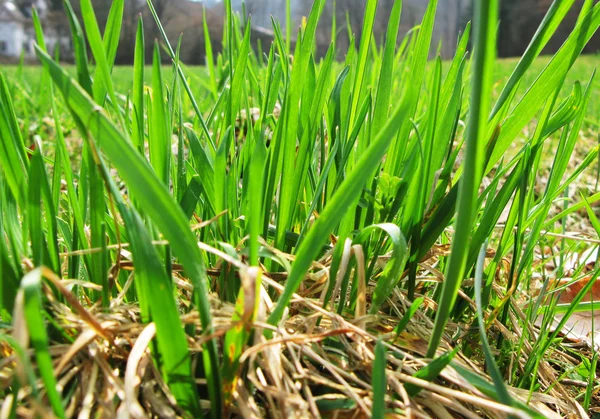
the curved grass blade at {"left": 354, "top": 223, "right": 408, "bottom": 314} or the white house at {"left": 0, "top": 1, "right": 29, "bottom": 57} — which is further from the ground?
the white house at {"left": 0, "top": 1, "right": 29, "bottom": 57}

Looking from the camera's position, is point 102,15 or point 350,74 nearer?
→ point 350,74

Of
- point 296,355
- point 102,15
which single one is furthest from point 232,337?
point 102,15

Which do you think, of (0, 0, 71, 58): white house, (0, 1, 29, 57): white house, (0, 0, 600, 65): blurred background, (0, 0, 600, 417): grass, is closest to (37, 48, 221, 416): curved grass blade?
(0, 0, 600, 417): grass

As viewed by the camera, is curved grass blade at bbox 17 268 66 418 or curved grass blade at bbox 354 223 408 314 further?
curved grass blade at bbox 354 223 408 314

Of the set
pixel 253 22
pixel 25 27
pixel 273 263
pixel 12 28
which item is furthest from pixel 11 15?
pixel 273 263

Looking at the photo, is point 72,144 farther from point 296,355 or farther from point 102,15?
point 102,15

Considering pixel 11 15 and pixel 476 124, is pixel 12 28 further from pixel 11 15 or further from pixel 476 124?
pixel 476 124

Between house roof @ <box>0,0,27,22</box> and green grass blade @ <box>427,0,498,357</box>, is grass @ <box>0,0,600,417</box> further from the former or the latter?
house roof @ <box>0,0,27,22</box>
